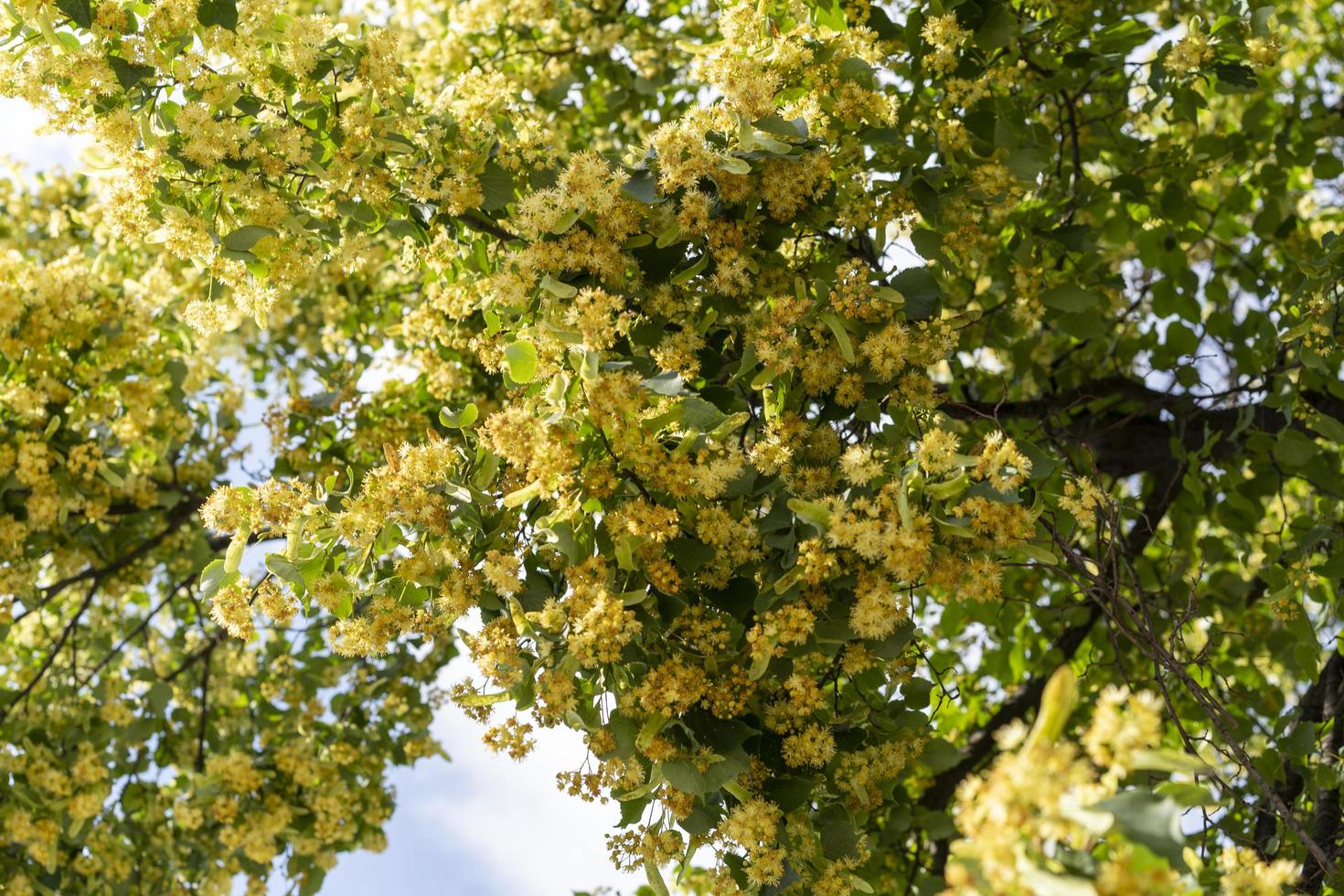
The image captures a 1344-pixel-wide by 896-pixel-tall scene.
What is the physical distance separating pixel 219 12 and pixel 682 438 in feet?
3.96

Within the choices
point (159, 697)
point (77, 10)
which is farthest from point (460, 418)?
point (159, 697)

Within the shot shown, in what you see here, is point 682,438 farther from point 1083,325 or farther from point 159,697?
point 159,697

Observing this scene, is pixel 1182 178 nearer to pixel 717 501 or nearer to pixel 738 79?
pixel 738 79

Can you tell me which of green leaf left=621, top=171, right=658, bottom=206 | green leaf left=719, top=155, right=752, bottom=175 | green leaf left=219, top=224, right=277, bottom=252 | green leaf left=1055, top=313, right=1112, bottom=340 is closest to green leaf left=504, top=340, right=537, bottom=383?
green leaf left=621, top=171, right=658, bottom=206

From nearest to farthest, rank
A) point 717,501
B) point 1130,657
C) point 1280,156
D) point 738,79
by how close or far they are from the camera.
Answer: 1. point 717,501
2. point 738,79
3. point 1280,156
4. point 1130,657

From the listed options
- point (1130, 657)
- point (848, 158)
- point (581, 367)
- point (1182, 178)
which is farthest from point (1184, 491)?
point (581, 367)

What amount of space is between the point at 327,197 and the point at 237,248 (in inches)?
9.5

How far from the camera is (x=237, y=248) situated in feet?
Answer: 7.52

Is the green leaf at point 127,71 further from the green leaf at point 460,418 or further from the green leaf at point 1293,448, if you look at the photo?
the green leaf at point 1293,448

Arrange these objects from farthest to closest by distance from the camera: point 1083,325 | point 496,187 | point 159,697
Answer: point 159,697 → point 1083,325 → point 496,187

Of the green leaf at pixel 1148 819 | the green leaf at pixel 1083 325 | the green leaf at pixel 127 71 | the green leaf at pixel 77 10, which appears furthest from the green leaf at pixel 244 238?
the green leaf at pixel 1083 325

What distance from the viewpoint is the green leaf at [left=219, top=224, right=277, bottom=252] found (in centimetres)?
227

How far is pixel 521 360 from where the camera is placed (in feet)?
6.19

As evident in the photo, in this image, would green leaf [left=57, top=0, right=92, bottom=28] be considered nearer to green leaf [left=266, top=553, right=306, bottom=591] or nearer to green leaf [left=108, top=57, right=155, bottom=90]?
green leaf [left=108, top=57, right=155, bottom=90]
